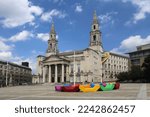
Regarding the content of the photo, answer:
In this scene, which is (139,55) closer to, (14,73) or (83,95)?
(14,73)

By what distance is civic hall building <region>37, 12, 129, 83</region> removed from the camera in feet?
437

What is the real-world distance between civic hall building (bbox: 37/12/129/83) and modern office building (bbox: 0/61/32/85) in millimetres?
16943

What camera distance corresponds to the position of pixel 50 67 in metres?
143

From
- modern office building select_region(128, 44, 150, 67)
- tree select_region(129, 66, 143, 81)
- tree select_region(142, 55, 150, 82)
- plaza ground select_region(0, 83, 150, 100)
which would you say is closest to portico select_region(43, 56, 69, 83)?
modern office building select_region(128, 44, 150, 67)

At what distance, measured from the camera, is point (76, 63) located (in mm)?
137250

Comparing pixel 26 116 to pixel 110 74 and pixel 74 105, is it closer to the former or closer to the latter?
pixel 74 105

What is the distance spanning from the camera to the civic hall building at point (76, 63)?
133m

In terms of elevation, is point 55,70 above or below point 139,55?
below

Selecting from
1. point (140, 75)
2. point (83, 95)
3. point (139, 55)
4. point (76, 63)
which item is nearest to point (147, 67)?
point (140, 75)

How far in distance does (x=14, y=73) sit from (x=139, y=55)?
78.9 m

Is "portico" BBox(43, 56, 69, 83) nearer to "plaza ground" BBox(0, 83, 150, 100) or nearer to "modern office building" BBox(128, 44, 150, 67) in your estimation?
"modern office building" BBox(128, 44, 150, 67)

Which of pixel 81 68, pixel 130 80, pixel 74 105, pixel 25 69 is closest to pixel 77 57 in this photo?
pixel 81 68

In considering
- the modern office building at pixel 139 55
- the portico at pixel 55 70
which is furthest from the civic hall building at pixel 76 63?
the modern office building at pixel 139 55

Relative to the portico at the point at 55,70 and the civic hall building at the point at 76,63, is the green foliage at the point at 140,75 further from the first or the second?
the portico at the point at 55,70
